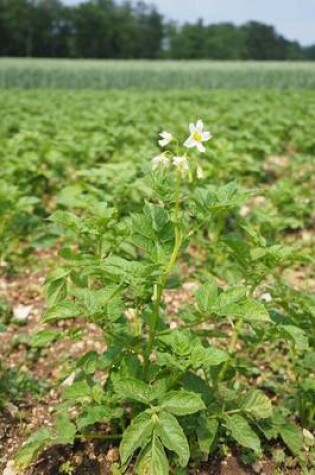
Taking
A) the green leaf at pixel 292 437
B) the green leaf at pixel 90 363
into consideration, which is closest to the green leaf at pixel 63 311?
the green leaf at pixel 90 363

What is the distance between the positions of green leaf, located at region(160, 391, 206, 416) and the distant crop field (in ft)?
71.5

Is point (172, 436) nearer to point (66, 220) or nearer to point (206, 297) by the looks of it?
point (206, 297)

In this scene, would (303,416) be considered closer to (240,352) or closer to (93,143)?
(240,352)

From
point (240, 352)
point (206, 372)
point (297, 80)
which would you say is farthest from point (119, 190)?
point (297, 80)

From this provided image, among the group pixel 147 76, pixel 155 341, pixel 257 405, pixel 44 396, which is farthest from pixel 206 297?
pixel 147 76

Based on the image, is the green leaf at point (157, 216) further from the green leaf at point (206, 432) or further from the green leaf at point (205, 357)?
the green leaf at point (206, 432)

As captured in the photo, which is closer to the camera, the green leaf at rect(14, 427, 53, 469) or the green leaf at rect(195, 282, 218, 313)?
the green leaf at rect(195, 282, 218, 313)

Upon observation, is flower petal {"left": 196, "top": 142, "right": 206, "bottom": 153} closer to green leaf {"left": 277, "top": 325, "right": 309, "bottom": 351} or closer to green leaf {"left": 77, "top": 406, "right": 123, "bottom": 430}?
green leaf {"left": 277, "top": 325, "right": 309, "bottom": 351}

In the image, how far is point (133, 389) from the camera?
1.72m

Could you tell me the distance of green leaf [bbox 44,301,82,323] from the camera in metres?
1.72

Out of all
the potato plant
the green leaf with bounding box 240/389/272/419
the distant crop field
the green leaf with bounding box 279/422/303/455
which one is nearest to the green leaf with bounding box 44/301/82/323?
the potato plant

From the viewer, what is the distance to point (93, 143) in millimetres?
5125

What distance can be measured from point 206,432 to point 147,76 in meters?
23.2

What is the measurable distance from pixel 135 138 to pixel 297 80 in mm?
20371
